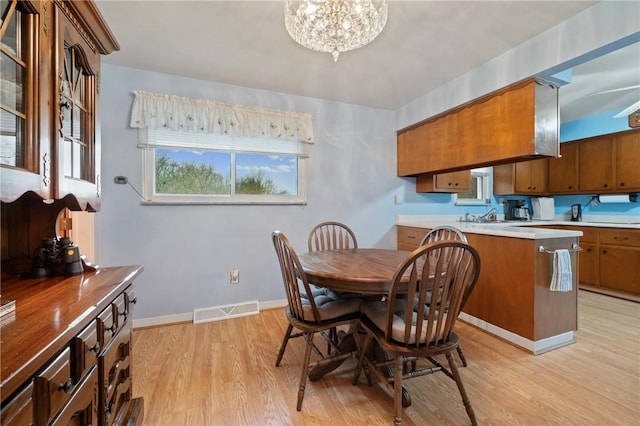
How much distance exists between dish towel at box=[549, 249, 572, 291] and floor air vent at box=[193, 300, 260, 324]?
2.54 metres

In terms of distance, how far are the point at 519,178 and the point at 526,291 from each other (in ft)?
8.78

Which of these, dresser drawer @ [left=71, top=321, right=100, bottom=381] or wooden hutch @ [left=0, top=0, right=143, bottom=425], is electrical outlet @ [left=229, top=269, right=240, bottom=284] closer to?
wooden hutch @ [left=0, top=0, right=143, bottom=425]

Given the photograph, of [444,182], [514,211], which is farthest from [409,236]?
[514,211]

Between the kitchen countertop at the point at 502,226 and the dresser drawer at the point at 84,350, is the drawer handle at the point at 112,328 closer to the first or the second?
the dresser drawer at the point at 84,350

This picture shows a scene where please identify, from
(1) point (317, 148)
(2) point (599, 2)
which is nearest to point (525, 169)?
(2) point (599, 2)

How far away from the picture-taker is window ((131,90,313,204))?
2.51m

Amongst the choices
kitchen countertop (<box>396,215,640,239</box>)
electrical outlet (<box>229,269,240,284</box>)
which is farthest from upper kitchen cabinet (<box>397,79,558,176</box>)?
electrical outlet (<box>229,269,240,284</box>)

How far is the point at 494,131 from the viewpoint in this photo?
2.37 meters

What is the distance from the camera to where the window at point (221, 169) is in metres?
2.57

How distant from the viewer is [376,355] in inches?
71.7

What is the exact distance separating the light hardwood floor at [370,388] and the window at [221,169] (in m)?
1.30

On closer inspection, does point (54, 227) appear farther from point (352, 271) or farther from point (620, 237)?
point (620, 237)

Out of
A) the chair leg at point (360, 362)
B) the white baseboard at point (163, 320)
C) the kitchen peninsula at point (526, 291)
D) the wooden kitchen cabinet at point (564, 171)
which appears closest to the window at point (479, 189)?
the wooden kitchen cabinet at point (564, 171)

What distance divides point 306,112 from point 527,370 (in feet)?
9.70
